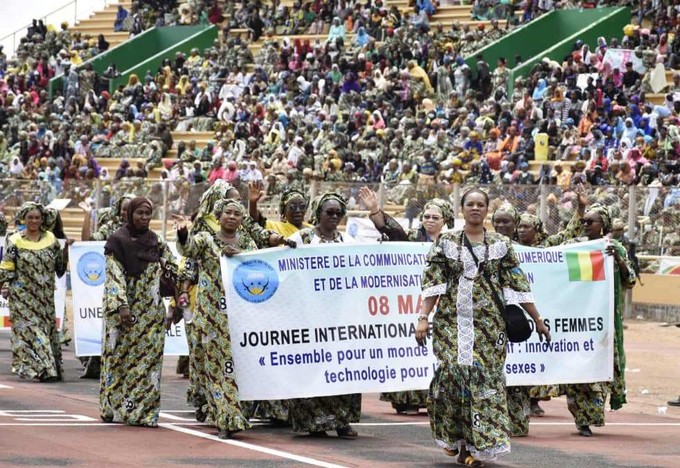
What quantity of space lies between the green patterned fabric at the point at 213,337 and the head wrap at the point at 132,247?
0.43m

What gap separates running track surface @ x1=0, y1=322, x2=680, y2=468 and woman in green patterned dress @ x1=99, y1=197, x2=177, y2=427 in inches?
9.3

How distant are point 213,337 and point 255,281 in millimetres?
508

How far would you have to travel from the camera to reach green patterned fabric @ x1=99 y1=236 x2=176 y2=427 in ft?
42.4

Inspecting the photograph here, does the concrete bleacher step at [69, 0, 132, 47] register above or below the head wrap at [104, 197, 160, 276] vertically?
above

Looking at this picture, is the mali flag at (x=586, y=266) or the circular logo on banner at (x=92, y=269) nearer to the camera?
the mali flag at (x=586, y=266)

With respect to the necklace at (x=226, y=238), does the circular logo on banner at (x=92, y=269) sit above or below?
above

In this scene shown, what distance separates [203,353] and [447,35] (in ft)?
96.0

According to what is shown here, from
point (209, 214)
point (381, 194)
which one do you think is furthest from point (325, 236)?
point (381, 194)

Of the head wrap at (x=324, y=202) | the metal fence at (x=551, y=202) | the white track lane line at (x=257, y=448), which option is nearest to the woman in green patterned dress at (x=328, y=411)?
the head wrap at (x=324, y=202)

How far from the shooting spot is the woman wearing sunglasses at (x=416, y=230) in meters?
13.7

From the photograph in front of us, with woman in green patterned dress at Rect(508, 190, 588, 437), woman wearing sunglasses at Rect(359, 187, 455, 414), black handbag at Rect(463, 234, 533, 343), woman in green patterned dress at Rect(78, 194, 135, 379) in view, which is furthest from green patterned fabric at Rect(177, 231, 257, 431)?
woman in green patterned dress at Rect(78, 194, 135, 379)

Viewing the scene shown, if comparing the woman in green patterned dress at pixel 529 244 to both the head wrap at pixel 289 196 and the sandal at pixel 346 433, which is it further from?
the head wrap at pixel 289 196

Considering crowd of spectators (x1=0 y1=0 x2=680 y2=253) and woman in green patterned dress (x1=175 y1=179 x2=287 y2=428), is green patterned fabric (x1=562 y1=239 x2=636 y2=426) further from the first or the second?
crowd of spectators (x1=0 y1=0 x2=680 y2=253)

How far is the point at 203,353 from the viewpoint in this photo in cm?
1264
